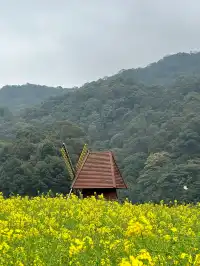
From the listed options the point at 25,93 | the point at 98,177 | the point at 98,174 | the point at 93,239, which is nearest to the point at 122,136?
the point at 98,174

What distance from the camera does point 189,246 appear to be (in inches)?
205

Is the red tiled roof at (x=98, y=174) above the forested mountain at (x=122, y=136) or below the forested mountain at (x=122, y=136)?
above

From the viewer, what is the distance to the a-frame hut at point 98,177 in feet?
68.0

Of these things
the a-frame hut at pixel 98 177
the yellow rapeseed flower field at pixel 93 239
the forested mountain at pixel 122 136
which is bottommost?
the forested mountain at pixel 122 136

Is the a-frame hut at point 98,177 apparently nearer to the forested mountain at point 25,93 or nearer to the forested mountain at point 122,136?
the forested mountain at point 122,136

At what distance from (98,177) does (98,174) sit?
15 cm

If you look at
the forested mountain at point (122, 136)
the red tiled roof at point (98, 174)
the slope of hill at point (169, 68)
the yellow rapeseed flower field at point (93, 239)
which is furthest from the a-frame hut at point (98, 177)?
the slope of hill at point (169, 68)

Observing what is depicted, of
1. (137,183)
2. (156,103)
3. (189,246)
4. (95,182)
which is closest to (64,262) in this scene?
(189,246)

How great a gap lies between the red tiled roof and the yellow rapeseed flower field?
8861 millimetres

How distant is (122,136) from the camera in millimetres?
82562

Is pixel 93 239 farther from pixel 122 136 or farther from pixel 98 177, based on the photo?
pixel 122 136

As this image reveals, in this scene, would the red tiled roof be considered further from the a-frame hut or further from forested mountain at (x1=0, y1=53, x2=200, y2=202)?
forested mountain at (x1=0, y1=53, x2=200, y2=202)

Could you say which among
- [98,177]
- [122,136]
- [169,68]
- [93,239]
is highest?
[93,239]

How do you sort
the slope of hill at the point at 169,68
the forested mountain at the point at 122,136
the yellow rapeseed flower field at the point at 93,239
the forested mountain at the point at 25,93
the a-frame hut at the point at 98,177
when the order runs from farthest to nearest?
the forested mountain at the point at 25,93 → the slope of hill at the point at 169,68 → the forested mountain at the point at 122,136 → the a-frame hut at the point at 98,177 → the yellow rapeseed flower field at the point at 93,239
